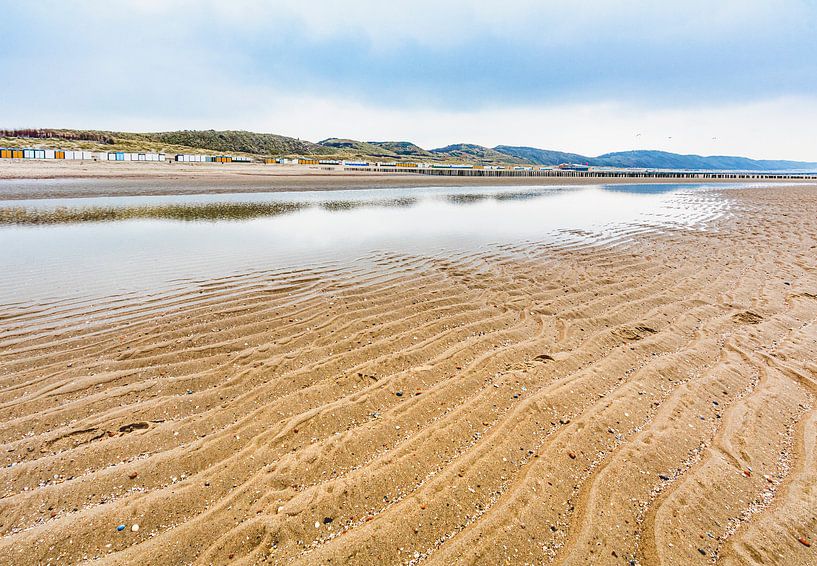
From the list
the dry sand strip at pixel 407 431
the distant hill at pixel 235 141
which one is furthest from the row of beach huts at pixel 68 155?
the distant hill at pixel 235 141

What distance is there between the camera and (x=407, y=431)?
4.29 m

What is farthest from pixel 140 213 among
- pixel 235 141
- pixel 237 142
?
pixel 235 141

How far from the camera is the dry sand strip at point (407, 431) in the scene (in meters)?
3.06

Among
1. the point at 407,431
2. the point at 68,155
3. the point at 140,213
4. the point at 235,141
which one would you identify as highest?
the point at 235,141

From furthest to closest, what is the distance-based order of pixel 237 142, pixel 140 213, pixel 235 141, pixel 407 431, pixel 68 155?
pixel 235 141 → pixel 237 142 → pixel 68 155 → pixel 140 213 → pixel 407 431

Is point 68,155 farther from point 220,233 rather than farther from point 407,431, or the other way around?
point 407,431

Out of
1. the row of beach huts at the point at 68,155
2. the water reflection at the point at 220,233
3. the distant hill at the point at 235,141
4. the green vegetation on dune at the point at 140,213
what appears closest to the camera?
the water reflection at the point at 220,233

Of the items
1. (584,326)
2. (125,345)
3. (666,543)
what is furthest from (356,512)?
(584,326)

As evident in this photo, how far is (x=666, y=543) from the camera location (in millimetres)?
3045

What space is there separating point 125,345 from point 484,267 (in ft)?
28.3

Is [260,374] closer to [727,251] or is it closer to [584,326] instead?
[584,326]

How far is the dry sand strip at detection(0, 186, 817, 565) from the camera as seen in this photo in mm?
3062

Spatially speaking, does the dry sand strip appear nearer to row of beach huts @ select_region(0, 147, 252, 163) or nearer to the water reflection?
the water reflection

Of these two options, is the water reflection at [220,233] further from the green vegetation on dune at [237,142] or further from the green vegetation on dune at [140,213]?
the green vegetation on dune at [237,142]
